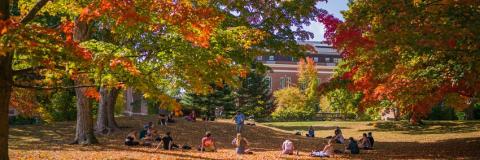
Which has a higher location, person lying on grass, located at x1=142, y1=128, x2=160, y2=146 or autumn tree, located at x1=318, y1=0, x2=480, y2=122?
autumn tree, located at x1=318, y1=0, x2=480, y2=122

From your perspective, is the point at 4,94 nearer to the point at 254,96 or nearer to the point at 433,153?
the point at 433,153

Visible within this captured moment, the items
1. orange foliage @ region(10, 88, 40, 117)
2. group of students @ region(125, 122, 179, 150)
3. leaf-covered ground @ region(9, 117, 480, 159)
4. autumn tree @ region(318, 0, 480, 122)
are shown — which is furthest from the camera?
orange foliage @ region(10, 88, 40, 117)

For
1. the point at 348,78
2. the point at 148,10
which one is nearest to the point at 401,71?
the point at 348,78

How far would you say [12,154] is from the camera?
15.5m

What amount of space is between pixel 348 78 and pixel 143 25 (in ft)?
37.9

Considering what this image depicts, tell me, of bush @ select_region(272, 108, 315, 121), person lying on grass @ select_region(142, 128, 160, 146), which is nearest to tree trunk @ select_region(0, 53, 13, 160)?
person lying on grass @ select_region(142, 128, 160, 146)

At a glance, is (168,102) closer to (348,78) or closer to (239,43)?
(239,43)

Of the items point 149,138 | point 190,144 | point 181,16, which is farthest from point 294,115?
point 181,16

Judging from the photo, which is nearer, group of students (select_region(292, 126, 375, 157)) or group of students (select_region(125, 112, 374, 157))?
group of students (select_region(292, 126, 375, 157))

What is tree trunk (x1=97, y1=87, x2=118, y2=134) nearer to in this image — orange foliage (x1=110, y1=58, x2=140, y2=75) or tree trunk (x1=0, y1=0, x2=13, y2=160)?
tree trunk (x1=0, y1=0, x2=13, y2=160)

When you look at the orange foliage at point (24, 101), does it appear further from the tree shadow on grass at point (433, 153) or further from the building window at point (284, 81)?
the building window at point (284, 81)

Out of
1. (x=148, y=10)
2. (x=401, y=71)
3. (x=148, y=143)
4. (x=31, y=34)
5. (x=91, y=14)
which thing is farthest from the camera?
(x=148, y=143)

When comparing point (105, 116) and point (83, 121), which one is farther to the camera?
point (105, 116)

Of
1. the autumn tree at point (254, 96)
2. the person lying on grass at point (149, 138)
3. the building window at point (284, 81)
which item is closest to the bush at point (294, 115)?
the autumn tree at point (254, 96)
